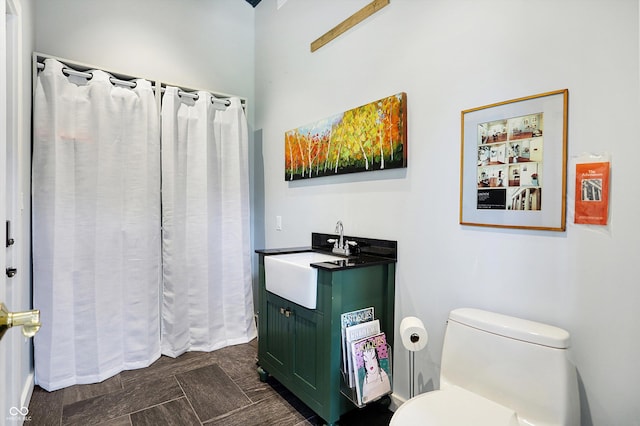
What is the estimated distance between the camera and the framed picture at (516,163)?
52.1 inches

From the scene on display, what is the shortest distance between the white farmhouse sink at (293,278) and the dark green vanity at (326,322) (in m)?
0.04

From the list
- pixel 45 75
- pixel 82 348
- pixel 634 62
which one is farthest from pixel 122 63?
pixel 634 62

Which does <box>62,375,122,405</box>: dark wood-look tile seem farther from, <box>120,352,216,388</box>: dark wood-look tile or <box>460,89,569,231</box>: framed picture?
<box>460,89,569,231</box>: framed picture

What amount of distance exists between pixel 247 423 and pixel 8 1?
2.53 meters

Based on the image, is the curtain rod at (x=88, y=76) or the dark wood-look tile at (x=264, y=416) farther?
the curtain rod at (x=88, y=76)

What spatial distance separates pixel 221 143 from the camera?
290 cm

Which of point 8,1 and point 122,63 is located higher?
point 122,63

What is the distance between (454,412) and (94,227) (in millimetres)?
2536

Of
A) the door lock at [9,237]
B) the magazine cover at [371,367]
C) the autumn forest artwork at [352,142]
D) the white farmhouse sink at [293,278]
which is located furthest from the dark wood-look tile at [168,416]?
the autumn forest artwork at [352,142]

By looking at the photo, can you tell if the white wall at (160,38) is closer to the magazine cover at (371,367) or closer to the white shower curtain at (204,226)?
the white shower curtain at (204,226)

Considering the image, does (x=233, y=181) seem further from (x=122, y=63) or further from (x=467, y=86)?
(x=467, y=86)

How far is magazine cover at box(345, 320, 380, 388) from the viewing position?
5.56ft

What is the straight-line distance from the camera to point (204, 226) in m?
2.79

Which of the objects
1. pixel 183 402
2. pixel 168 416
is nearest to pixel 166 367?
pixel 183 402
